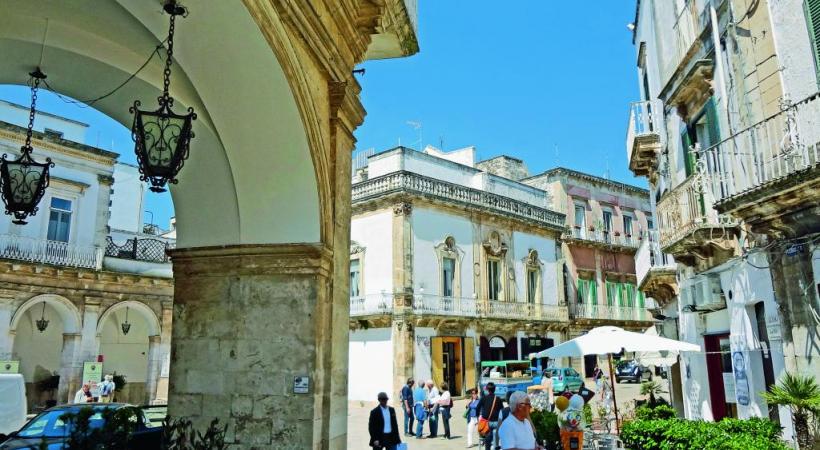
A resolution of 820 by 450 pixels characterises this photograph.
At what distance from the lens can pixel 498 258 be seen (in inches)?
1148

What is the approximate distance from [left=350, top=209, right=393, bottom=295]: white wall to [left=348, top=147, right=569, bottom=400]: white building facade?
43 millimetres

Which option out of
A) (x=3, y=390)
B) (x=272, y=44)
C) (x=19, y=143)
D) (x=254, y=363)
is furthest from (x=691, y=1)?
(x=19, y=143)

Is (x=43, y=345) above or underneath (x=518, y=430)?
above

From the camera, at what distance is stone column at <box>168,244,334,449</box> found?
5.75 metres

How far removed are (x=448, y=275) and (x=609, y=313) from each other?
12351mm

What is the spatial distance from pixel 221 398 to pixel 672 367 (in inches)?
542

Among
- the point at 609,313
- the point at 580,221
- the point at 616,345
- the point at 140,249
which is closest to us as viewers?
the point at 616,345

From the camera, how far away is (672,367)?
16.4 m

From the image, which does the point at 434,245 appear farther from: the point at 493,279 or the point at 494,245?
the point at 493,279

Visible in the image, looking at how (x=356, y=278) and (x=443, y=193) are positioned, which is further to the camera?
(x=443, y=193)

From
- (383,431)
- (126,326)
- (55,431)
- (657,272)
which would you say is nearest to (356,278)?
(126,326)

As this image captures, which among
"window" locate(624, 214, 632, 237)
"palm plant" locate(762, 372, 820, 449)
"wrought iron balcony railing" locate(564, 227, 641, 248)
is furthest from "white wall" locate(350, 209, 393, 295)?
"palm plant" locate(762, 372, 820, 449)

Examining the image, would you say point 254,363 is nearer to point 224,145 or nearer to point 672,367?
point 224,145

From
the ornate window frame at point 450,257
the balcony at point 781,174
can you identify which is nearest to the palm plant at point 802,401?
the balcony at point 781,174
